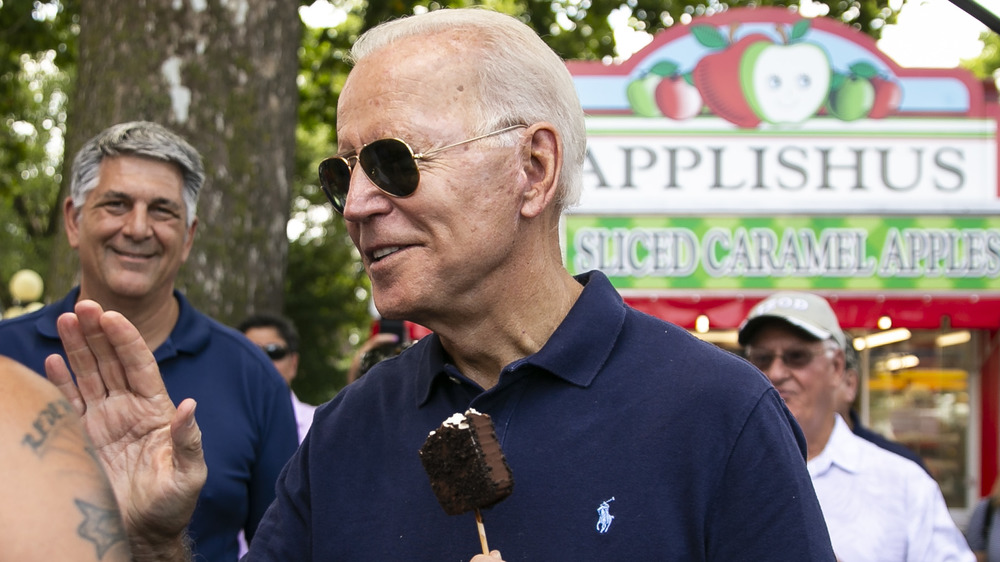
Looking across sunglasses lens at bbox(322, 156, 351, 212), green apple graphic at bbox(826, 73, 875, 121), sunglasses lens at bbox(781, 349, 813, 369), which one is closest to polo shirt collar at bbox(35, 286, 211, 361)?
sunglasses lens at bbox(322, 156, 351, 212)

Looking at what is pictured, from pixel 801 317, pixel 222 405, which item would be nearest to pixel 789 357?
pixel 801 317

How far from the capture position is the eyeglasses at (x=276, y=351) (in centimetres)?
593

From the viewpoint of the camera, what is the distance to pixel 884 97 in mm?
9539

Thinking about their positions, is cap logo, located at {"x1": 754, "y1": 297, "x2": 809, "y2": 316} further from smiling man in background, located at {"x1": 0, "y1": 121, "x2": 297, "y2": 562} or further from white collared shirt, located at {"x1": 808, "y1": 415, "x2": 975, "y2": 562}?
smiling man in background, located at {"x1": 0, "y1": 121, "x2": 297, "y2": 562}

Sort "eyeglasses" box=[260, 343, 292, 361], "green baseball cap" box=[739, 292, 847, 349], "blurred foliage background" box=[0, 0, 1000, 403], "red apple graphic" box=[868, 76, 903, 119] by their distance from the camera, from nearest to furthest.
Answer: "green baseball cap" box=[739, 292, 847, 349] → "eyeglasses" box=[260, 343, 292, 361] → "red apple graphic" box=[868, 76, 903, 119] → "blurred foliage background" box=[0, 0, 1000, 403]

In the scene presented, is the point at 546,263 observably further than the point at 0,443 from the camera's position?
Yes

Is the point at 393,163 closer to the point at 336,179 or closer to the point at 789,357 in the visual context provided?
the point at 336,179

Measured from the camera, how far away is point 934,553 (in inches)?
143

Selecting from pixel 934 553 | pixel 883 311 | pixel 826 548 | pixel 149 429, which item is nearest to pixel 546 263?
pixel 826 548

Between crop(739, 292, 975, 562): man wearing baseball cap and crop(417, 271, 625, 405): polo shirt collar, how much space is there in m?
1.70

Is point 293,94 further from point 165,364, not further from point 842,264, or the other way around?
point 842,264

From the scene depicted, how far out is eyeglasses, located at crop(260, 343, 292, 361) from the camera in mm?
5926

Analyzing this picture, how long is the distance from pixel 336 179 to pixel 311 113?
1110 cm

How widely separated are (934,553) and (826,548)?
207 centimetres
